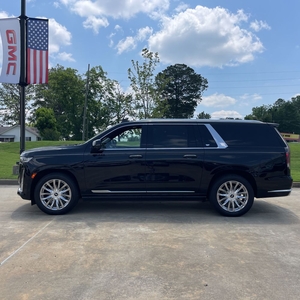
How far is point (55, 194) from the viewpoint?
621 centimetres

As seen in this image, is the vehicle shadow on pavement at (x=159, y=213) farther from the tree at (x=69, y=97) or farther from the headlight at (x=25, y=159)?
the tree at (x=69, y=97)

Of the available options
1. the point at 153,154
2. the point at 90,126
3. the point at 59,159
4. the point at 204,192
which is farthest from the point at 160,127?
the point at 90,126

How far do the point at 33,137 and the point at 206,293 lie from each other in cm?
6919

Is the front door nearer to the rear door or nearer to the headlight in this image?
the rear door

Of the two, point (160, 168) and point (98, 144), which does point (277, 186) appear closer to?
point (160, 168)

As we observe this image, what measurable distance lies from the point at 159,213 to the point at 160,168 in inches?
37.8

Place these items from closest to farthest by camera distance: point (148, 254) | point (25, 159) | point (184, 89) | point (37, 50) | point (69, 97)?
point (148, 254), point (25, 159), point (37, 50), point (69, 97), point (184, 89)

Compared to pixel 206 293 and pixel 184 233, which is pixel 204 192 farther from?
pixel 206 293

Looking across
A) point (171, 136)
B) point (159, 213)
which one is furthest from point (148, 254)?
point (171, 136)

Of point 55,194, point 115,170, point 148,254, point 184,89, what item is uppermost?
point 184,89

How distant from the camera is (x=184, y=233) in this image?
17.0ft

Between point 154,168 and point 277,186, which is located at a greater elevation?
point 154,168

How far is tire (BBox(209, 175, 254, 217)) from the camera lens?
6.23 metres

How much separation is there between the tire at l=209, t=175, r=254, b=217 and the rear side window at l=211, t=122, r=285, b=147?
0.74 m
